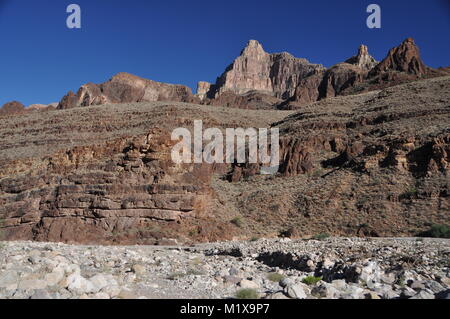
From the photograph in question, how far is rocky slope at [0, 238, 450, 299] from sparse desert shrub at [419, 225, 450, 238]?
9.46 meters

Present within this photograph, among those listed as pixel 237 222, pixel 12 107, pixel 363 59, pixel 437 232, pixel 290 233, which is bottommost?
pixel 290 233

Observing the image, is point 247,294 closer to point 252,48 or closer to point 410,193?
point 410,193

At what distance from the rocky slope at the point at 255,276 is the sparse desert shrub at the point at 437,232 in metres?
9.46

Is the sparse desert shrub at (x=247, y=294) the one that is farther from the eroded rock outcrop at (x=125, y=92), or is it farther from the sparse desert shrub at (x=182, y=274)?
the eroded rock outcrop at (x=125, y=92)

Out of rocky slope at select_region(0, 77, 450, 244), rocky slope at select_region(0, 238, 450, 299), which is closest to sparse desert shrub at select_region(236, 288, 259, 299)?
rocky slope at select_region(0, 238, 450, 299)

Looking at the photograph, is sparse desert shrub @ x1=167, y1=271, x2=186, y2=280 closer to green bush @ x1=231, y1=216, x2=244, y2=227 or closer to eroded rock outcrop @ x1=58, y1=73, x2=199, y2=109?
green bush @ x1=231, y1=216, x2=244, y2=227

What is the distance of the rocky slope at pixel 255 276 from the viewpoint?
24.9 ft

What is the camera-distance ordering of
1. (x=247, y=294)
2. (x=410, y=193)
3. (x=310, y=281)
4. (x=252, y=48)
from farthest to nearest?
1. (x=252, y=48)
2. (x=410, y=193)
3. (x=310, y=281)
4. (x=247, y=294)

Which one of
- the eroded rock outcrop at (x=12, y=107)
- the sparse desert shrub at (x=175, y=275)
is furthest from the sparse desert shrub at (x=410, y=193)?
the eroded rock outcrop at (x=12, y=107)

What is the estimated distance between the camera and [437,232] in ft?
67.6

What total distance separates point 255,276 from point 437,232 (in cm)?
1437

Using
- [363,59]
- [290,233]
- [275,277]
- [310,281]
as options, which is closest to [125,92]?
[363,59]

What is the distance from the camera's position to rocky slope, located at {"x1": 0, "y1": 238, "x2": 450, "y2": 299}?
7.60 m
